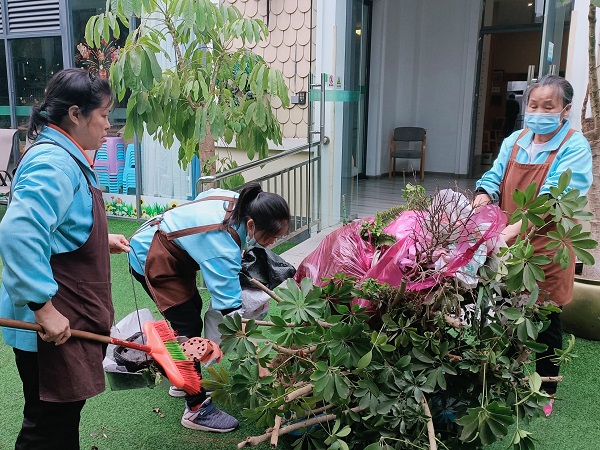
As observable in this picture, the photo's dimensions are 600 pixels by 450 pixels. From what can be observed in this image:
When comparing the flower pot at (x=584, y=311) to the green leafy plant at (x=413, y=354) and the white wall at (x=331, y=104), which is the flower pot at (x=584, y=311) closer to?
the green leafy plant at (x=413, y=354)

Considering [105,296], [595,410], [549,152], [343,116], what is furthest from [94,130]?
[343,116]

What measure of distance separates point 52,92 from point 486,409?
1.61 metres

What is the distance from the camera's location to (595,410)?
8.77 feet

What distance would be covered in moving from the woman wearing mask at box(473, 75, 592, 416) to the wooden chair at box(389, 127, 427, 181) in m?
5.99

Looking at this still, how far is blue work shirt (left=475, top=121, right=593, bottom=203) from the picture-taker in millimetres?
2398

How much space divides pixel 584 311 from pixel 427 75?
6.28 m

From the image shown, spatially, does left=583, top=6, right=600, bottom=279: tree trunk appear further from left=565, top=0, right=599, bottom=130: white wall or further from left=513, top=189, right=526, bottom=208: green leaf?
left=513, top=189, right=526, bottom=208: green leaf

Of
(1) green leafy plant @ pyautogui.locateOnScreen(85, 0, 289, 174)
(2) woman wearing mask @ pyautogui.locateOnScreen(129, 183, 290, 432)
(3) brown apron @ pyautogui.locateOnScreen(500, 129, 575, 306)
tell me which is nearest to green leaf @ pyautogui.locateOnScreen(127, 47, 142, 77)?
(1) green leafy plant @ pyautogui.locateOnScreen(85, 0, 289, 174)

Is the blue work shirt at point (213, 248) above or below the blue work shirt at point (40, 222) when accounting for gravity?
below

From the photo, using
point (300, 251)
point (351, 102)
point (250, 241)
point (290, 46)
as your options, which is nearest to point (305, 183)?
point (300, 251)

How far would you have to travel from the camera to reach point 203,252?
7.20ft

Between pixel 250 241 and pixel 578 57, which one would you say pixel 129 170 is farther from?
pixel 578 57

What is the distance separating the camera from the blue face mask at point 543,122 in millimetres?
2477

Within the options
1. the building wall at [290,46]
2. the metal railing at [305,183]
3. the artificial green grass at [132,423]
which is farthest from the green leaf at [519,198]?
the building wall at [290,46]
